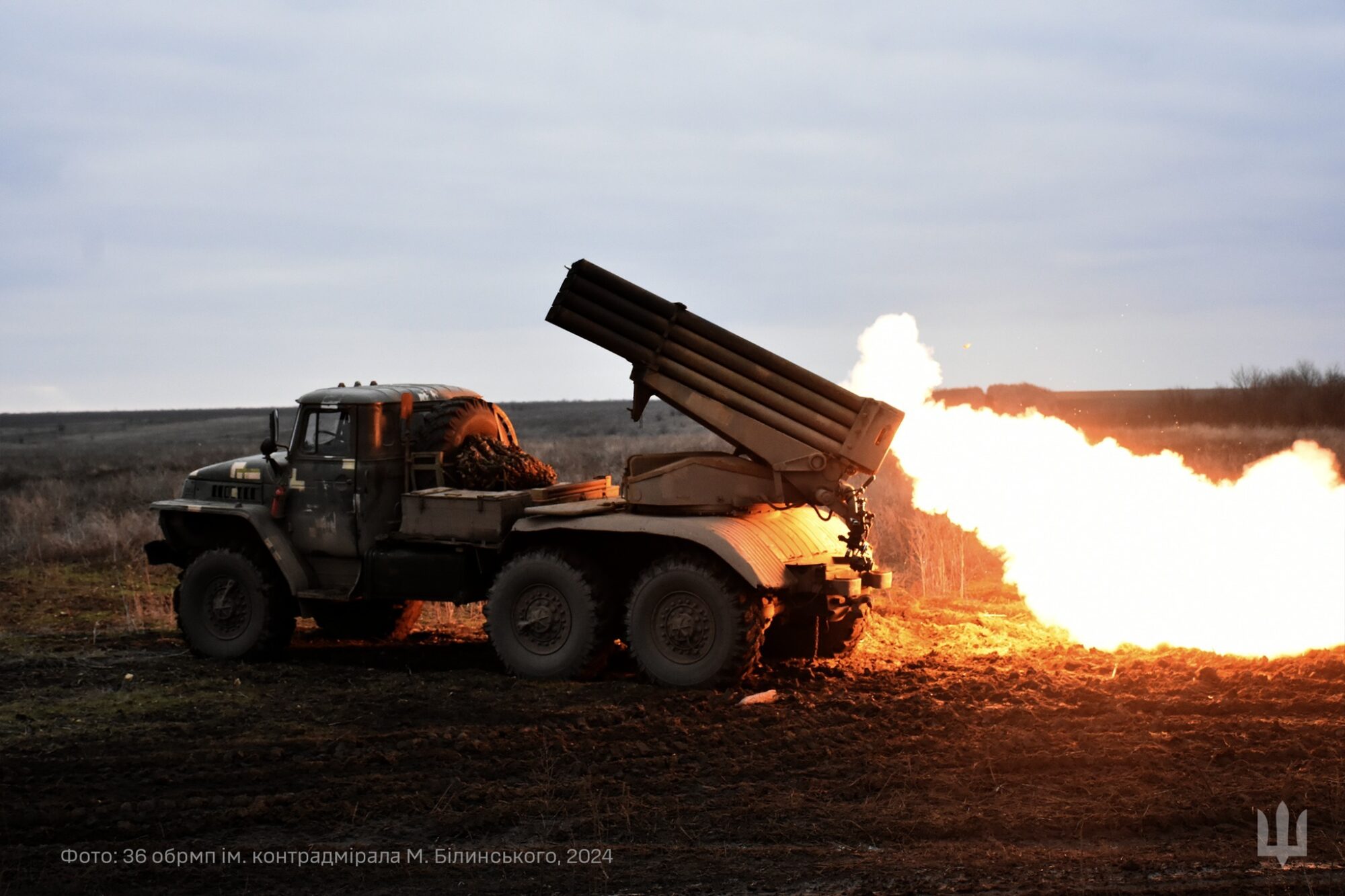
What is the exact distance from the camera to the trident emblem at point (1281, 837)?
23.9 ft

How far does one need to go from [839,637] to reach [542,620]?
310cm

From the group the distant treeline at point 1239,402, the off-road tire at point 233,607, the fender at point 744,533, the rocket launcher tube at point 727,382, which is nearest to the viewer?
the fender at point 744,533

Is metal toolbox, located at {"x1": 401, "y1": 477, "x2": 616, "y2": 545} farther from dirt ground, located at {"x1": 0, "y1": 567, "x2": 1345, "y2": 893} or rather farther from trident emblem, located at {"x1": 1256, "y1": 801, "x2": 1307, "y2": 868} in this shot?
trident emblem, located at {"x1": 1256, "y1": 801, "x2": 1307, "y2": 868}

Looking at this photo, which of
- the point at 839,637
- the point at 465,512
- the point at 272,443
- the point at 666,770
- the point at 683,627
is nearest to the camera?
the point at 666,770

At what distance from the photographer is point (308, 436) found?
13.6m

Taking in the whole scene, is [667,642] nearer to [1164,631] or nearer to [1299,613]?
[1164,631]

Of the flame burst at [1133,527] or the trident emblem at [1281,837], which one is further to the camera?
the flame burst at [1133,527]

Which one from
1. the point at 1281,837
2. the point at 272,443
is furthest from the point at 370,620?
the point at 1281,837

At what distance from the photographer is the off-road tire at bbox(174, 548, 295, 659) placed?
13547mm

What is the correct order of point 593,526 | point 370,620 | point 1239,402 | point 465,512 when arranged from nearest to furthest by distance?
point 593,526
point 465,512
point 370,620
point 1239,402

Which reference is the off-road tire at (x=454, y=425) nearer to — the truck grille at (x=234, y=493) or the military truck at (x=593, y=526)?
the military truck at (x=593, y=526)

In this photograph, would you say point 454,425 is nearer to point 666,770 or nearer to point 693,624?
point 693,624

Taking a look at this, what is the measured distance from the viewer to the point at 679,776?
908 centimetres

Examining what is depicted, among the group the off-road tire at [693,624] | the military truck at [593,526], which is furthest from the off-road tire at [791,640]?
the off-road tire at [693,624]
